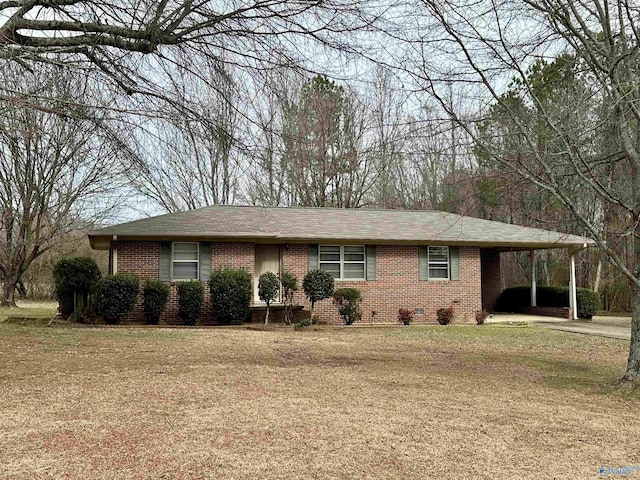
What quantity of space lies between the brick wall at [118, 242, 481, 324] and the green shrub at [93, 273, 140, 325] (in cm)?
270

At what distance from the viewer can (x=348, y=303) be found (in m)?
18.2

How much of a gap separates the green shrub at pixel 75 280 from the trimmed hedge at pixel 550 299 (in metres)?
15.3

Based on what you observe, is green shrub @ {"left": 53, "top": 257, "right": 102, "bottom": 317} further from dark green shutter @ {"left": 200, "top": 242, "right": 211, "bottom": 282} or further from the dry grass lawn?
the dry grass lawn

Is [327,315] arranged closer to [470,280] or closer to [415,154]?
[470,280]

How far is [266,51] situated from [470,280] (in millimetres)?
13706

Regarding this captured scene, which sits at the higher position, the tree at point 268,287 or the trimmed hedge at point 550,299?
the tree at point 268,287

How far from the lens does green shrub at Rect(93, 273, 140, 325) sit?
640 inches

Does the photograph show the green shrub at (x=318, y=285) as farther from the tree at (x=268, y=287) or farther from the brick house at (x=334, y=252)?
the brick house at (x=334, y=252)

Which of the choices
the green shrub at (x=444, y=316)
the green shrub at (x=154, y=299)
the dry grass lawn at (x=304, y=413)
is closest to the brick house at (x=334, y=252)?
the green shrub at (x=154, y=299)

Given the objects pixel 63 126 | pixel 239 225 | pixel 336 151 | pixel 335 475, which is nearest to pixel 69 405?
pixel 335 475

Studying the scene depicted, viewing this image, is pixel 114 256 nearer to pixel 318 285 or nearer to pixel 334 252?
pixel 318 285

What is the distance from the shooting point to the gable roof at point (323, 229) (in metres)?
17.9

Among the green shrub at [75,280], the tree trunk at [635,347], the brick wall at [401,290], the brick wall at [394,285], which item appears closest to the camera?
the tree trunk at [635,347]

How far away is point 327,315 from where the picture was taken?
19156mm
